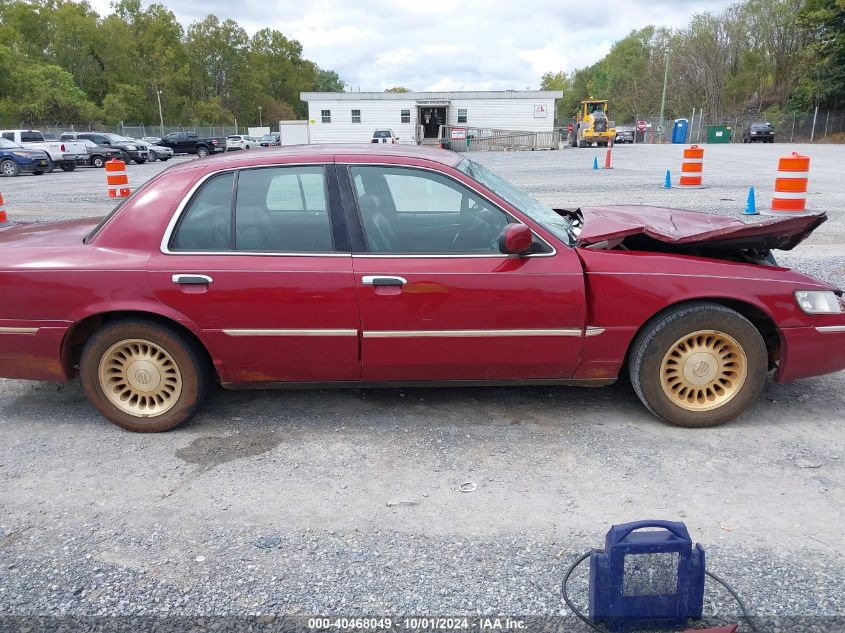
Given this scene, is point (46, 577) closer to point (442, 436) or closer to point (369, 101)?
point (442, 436)

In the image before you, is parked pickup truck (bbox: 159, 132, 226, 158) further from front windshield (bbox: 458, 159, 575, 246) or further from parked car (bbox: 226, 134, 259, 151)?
front windshield (bbox: 458, 159, 575, 246)

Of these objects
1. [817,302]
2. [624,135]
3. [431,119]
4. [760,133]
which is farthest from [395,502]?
[624,135]

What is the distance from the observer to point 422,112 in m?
49.8

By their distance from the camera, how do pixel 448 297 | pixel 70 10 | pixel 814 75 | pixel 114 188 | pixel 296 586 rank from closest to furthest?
pixel 296 586 < pixel 448 297 < pixel 114 188 < pixel 814 75 < pixel 70 10

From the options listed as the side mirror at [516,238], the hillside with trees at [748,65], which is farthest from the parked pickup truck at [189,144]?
the hillside with trees at [748,65]

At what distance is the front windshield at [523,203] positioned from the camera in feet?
12.3

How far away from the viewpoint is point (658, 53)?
77.6 metres

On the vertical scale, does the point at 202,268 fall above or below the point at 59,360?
above

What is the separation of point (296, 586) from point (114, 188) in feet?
50.3

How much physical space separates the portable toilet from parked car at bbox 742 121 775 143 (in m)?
4.51

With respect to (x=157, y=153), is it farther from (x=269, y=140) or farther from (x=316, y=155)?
(x=316, y=155)

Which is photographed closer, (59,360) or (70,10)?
(59,360)

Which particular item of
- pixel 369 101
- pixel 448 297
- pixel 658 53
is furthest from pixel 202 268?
pixel 658 53

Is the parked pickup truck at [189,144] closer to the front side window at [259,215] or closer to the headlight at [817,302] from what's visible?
the front side window at [259,215]
